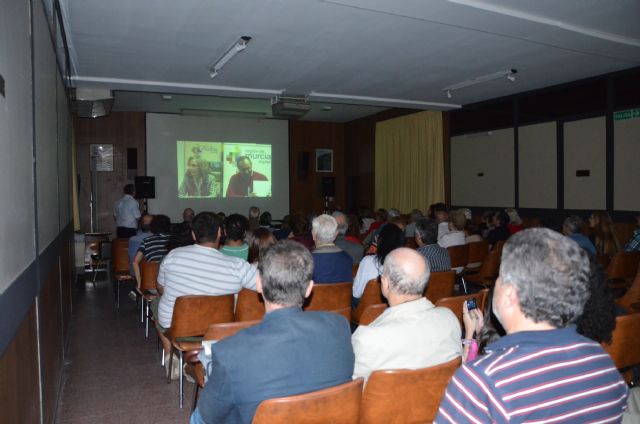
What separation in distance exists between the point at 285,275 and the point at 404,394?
2.02ft

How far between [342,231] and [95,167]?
941 cm

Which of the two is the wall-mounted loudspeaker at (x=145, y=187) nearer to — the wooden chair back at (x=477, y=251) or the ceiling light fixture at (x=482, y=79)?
the ceiling light fixture at (x=482, y=79)

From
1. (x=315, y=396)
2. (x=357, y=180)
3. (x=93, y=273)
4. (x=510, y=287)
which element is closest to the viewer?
(x=510, y=287)

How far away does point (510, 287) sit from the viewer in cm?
→ 124

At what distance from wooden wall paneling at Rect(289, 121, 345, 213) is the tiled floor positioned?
8975 mm

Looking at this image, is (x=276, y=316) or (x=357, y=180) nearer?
(x=276, y=316)

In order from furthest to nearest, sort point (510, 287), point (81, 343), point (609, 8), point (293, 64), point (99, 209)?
1. point (99, 209)
2. point (293, 64)
3. point (609, 8)
4. point (81, 343)
5. point (510, 287)

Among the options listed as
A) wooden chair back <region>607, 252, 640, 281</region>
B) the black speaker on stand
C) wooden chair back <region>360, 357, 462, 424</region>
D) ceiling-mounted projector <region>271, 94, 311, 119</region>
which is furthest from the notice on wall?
wooden chair back <region>360, 357, 462, 424</region>

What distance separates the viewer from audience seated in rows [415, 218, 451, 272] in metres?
4.09

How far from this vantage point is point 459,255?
5473mm

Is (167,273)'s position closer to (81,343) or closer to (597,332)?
(81,343)

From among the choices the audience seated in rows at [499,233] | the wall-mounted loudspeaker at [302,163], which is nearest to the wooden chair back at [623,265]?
the audience seated in rows at [499,233]

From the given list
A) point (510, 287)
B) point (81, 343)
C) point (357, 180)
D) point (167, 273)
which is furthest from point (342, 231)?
point (357, 180)

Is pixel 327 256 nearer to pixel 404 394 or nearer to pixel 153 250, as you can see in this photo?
pixel 153 250
